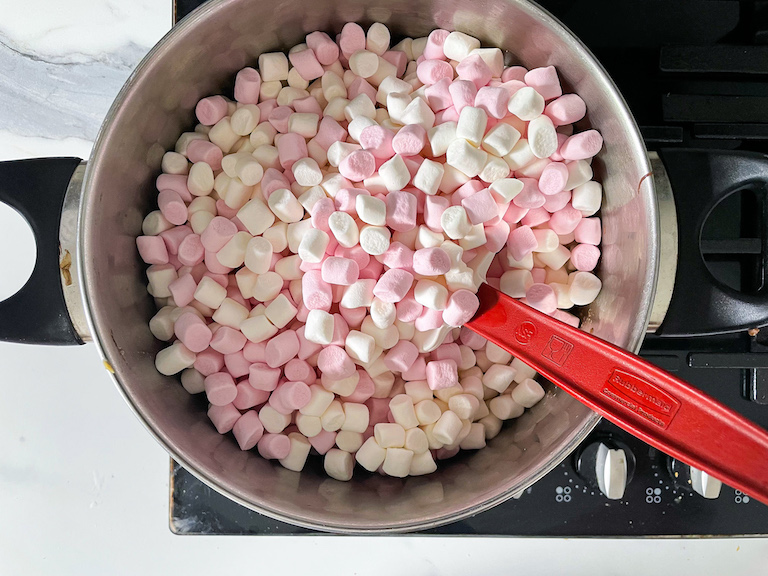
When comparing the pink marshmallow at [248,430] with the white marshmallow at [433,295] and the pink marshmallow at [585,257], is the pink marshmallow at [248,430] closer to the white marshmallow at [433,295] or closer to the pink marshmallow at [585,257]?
the white marshmallow at [433,295]

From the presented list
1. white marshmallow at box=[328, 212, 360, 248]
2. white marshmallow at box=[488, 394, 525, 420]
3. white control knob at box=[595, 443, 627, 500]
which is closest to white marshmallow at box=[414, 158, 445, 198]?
white marshmallow at box=[328, 212, 360, 248]

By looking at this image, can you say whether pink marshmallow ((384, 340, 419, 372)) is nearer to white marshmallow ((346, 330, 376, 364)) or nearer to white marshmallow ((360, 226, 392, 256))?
white marshmallow ((346, 330, 376, 364))

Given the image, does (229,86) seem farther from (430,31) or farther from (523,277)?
(523,277)

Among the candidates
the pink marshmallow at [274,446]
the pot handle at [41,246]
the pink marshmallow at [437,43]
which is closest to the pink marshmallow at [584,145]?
the pink marshmallow at [437,43]

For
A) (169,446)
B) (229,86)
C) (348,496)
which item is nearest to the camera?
(169,446)

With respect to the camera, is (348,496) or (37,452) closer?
(348,496)

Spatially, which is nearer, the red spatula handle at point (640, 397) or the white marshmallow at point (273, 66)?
the red spatula handle at point (640, 397)

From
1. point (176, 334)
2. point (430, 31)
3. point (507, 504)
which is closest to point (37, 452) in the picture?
point (176, 334)
